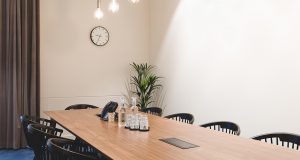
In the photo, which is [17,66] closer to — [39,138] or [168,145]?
[39,138]

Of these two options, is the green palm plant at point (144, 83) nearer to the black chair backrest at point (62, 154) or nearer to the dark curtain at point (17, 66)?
the dark curtain at point (17, 66)

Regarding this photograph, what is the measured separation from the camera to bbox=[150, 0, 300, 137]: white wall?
370 cm

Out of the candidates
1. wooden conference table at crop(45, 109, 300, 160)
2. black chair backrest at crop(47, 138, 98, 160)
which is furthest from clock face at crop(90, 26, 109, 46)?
black chair backrest at crop(47, 138, 98, 160)

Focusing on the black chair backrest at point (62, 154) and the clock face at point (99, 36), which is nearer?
the black chair backrest at point (62, 154)

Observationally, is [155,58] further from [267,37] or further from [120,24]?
[267,37]

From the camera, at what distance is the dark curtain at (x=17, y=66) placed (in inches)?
200

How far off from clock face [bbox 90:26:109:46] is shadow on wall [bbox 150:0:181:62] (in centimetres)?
94

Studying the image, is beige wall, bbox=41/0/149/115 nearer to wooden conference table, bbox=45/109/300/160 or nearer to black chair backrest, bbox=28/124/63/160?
wooden conference table, bbox=45/109/300/160

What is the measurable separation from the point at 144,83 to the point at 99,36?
117cm

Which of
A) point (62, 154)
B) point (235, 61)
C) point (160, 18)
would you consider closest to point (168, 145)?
point (62, 154)

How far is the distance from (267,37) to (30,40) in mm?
3537

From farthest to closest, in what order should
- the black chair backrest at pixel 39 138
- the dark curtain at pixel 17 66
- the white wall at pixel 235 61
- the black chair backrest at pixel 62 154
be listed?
the dark curtain at pixel 17 66
the white wall at pixel 235 61
the black chair backrest at pixel 39 138
the black chair backrest at pixel 62 154

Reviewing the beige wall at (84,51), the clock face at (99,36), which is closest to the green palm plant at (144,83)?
the beige wall at (84,51)

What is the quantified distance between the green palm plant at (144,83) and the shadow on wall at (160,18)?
1.34 feet
